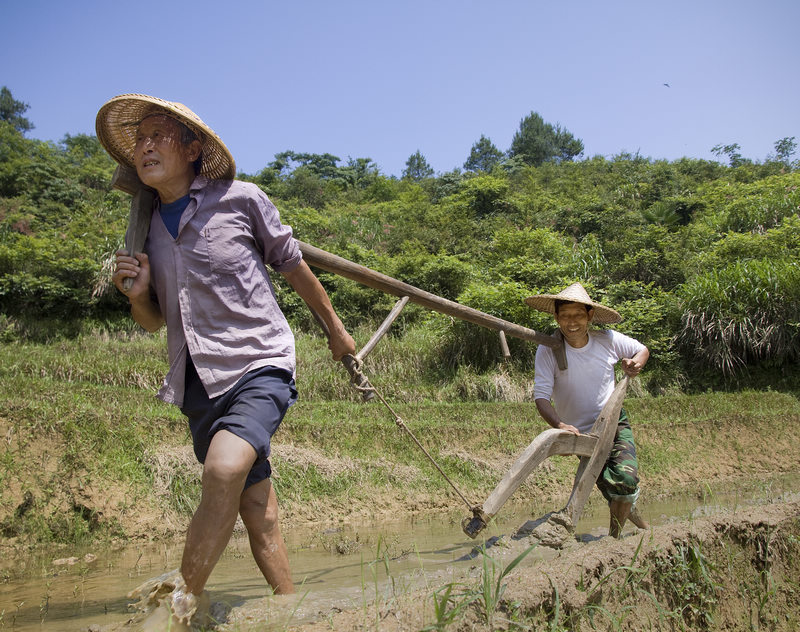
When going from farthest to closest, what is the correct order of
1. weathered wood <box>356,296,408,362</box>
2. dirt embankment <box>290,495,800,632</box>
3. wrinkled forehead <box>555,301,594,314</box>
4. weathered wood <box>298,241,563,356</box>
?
wrinkled forehead <box>555,301,594,314</box>
weathered wood <box>356,296,408,362</box>
weathered wood <box>298,241,563,356</box>
dirt embankment <box>290,495,800,632</box>

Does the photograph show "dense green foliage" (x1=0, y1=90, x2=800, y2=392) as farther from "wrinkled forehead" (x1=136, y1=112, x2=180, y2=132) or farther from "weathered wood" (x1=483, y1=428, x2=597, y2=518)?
"wrinkled forehead" (x1=136, y1=112, x2=180, y2=132)

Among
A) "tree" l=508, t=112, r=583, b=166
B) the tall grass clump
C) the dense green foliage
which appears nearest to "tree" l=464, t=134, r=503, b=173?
"tree" l=508, t=112, r=583, b=166

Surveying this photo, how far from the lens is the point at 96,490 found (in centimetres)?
584

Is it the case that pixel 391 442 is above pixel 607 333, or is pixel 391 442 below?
below

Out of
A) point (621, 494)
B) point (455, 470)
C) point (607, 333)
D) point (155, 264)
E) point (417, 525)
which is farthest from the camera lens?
point (455, 470)

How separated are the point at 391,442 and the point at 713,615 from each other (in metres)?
5.26

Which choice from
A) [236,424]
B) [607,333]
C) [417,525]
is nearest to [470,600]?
[236,424]

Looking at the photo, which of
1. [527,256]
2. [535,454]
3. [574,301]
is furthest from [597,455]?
[527,256]

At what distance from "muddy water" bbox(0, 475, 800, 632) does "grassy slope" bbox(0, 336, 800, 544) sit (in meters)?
0.45

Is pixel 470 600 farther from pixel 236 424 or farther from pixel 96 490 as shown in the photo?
pixel 96 490

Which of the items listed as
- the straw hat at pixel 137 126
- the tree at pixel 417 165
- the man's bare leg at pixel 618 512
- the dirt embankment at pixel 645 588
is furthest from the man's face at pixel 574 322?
the tree at pixel 417 165

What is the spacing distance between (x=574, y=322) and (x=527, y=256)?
12.8 meters

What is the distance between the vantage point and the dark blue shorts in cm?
250

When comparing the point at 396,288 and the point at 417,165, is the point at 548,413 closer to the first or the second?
the point at 396,288
